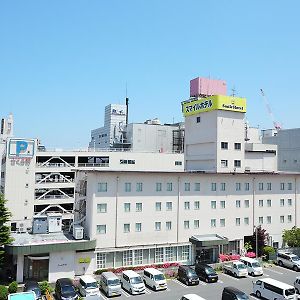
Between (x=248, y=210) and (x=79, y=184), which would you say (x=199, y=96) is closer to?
(x=248, y=210)

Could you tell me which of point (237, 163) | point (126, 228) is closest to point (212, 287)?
point (126, 228)

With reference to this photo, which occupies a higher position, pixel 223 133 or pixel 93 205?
pixel 223 133

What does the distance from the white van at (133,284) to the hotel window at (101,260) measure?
5.82 meters

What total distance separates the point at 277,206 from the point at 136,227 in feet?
74.2

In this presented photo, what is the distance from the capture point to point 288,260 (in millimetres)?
45469

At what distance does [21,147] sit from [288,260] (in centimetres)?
4854

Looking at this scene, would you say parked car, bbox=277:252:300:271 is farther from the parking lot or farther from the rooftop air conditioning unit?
the rooftop air conditioning unit

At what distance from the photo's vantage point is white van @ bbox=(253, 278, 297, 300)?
31.4 m

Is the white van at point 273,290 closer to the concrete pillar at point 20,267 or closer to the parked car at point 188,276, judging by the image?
the parked car at point 188,276

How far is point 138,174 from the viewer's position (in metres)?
44.8

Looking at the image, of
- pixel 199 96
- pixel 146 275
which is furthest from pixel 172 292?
→ pixel 199 96

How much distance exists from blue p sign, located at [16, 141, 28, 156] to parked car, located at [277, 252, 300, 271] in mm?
46815

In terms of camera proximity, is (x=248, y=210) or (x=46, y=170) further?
(x=46, y=170)

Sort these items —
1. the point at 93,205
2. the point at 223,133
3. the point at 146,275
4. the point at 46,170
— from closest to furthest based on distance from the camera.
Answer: the point at 146,275 < the point at 93,205 < the point at 223,133 < the point at 46,170
